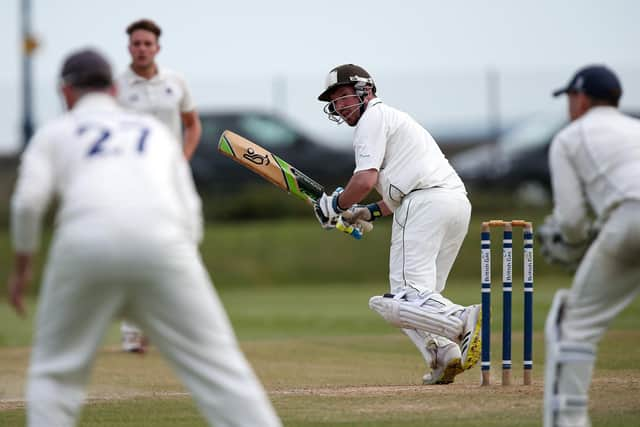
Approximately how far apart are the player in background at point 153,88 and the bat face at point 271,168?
55 centimetres

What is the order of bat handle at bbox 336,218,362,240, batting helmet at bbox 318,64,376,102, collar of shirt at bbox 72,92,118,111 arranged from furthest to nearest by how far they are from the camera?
bat handle at bbox 336,218,362,240 < batting helmet at bbox 318,64,376,102 < collar of shirt at bbox 72,92,118,111

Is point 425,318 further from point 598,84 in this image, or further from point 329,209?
point 598,84

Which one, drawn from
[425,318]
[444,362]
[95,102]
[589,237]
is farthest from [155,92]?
[589,237]

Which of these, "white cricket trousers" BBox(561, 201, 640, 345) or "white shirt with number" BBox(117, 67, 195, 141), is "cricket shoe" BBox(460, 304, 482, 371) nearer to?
"white cricket trousers" BBox(561, 201, 640, 345)

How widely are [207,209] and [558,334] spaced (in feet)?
51.2

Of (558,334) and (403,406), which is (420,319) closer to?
(403,406)

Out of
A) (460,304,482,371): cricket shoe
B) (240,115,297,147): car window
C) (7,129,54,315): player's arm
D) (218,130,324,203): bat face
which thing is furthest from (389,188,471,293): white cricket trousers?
(240,115,297,147): car window

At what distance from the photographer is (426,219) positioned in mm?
6758

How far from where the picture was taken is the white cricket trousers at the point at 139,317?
13.1 ft

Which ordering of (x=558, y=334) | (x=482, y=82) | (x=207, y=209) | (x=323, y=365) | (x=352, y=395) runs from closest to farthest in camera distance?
(x=558, y=334), (x=352, y=395), (x=323, y=365), (x=207, y=209), (x=482, y=82)

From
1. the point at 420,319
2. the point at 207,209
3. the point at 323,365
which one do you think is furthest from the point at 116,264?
the point at 207,209

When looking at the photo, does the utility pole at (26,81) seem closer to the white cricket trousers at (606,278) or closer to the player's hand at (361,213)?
the player's hand at (361,213)

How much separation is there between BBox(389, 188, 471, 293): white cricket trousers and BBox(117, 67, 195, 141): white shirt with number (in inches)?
77.6

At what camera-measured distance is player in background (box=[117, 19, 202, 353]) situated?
7.73 metres
